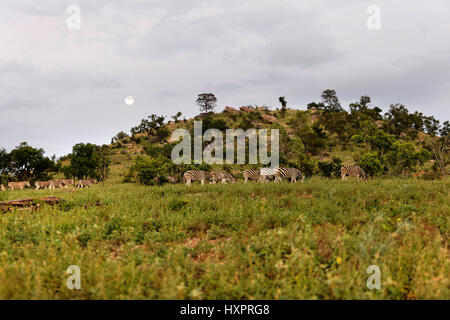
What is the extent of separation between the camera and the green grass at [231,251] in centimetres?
425

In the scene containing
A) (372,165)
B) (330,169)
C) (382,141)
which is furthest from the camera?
(382,141)

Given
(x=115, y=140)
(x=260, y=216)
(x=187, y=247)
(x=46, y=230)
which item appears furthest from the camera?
(x=115, y=140)

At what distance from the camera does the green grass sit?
13.9ft

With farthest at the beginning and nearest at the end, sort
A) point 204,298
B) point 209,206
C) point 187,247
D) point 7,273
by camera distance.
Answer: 1. point 209,206
2. point 187,247
3. point 7,273
4. point 204,298

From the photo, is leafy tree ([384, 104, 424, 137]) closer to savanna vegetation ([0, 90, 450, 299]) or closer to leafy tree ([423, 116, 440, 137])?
leafy tree ([423, 116, 440, 137])

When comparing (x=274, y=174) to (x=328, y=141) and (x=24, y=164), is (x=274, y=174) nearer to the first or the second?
(x=24, y=164)

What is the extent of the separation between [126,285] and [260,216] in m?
4.40

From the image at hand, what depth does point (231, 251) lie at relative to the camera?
556 cm

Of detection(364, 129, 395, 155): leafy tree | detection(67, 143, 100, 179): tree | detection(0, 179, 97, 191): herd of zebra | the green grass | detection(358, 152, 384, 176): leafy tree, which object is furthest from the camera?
detection(67, 143, 100, 179): tree

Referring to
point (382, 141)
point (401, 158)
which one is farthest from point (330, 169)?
point (382, 141)

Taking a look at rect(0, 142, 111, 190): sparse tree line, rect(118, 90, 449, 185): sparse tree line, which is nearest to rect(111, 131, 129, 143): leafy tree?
rect(118, 90, 449, 185): sparse tree line
